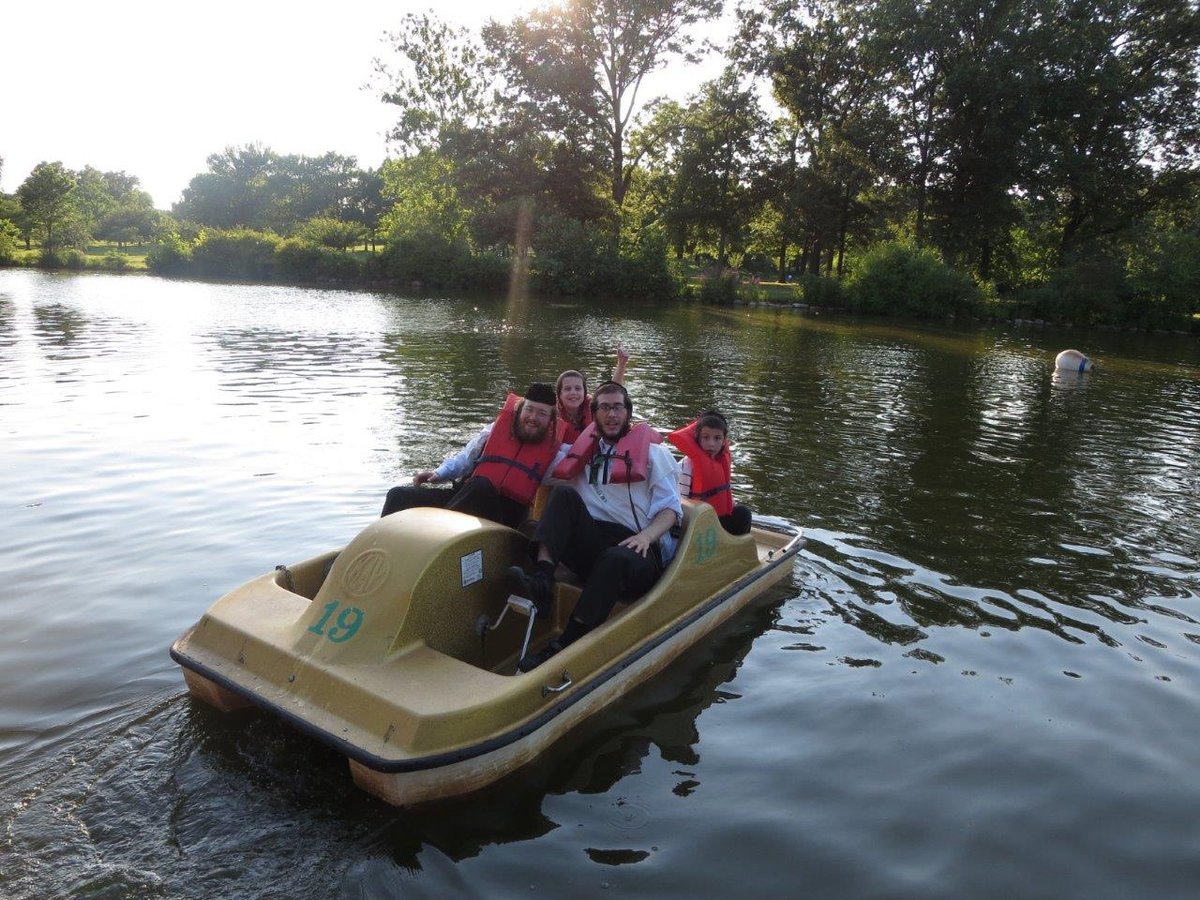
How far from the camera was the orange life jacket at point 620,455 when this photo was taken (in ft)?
16.1

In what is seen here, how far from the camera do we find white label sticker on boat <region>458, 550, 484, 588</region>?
13.1 feet

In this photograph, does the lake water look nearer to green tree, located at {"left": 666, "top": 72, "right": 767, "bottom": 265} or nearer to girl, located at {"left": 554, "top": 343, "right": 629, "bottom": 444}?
girl, located at {"left": 554, "top": 343, "right": 629, "bottom": 444}

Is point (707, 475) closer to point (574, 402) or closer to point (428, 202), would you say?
point (574, 402)

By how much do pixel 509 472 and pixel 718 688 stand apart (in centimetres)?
172

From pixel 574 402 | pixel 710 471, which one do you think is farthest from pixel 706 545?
pixel 574 402

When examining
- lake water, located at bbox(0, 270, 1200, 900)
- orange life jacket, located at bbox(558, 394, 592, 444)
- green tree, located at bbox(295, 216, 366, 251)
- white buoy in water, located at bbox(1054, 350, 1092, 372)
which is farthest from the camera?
green tree, located at bbox(295, 216, 366, 251)

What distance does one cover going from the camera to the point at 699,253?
161ft

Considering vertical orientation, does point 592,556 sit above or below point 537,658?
above

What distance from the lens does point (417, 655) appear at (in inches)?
147

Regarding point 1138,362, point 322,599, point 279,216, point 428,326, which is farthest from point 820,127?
point 279,216

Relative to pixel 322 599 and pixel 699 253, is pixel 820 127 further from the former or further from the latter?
pixel 322 599

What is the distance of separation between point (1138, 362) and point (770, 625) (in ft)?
67.2

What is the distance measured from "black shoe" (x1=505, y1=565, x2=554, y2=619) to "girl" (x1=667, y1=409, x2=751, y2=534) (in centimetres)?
178

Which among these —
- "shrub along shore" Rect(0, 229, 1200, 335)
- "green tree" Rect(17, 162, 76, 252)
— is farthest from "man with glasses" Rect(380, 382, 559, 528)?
"green tree" Rect(17, 162, 76, 252)
